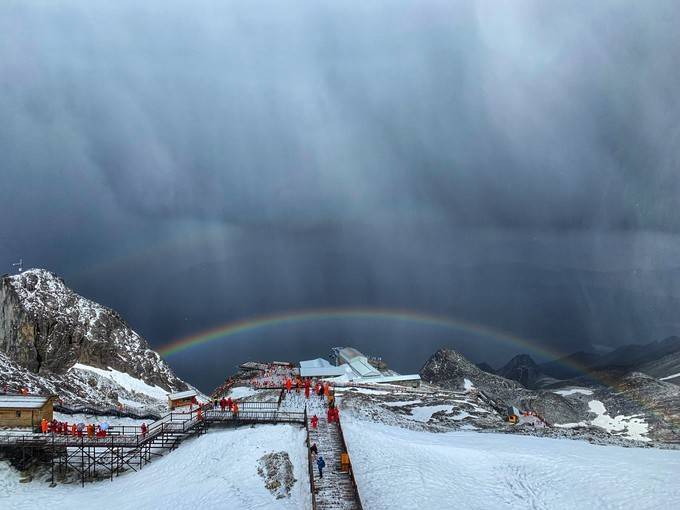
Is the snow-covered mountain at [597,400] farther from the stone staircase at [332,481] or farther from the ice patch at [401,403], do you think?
the stone staircase at [332,481]

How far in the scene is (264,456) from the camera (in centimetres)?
3309

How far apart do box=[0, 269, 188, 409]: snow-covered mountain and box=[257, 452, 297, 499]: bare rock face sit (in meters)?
51.3

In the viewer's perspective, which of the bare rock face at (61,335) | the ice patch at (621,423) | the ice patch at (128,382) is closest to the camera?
the ice patch at (128,382)

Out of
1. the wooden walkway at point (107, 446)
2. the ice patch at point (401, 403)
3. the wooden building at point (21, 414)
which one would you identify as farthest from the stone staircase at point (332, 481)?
the wooden building at point (21, 414)

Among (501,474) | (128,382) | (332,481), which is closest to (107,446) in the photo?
(332,481)

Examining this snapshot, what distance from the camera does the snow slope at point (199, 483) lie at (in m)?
29.1

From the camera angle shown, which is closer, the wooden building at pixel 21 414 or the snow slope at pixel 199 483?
the snow slope at pixel 199 483

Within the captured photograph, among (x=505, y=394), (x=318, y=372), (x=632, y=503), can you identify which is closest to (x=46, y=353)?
(x=318, y=372)

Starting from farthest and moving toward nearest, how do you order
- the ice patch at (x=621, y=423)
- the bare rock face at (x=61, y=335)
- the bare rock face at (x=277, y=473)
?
1. the bare rock face at (x=61, y=335)
2. the ice patch at (x=621, y=423)
3. the bare rock face at (x=277, y=473)

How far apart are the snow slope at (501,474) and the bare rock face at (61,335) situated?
68.9 metres

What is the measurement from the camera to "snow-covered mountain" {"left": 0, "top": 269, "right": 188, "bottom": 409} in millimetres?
81812

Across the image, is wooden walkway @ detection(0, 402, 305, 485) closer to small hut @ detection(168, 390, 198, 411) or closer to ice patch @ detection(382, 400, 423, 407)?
small hut @ detection(168, 390, 198, 411)

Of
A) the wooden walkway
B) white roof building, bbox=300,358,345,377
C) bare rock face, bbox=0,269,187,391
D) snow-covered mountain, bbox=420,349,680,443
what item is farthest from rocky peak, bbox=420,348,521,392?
the wooden walkway

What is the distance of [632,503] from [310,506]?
20.5 metres
